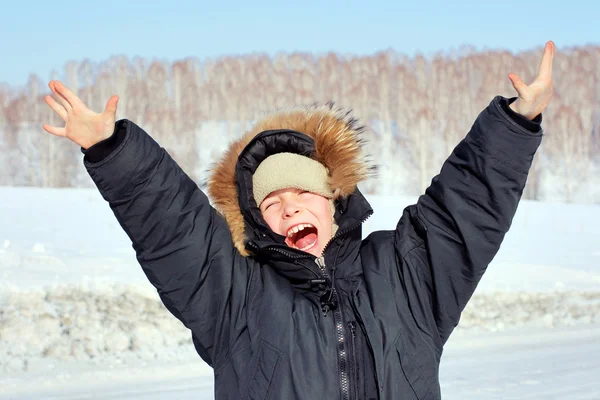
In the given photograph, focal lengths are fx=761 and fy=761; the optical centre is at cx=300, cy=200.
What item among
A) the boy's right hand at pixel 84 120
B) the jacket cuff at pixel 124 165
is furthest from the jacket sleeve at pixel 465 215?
the boy's right hand at pixel 84 120

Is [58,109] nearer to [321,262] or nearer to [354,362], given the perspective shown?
[321,262]

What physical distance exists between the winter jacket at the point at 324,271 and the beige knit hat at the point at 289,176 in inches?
4.8

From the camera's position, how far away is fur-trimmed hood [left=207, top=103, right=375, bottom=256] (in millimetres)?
2408

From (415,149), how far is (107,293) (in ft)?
76.8

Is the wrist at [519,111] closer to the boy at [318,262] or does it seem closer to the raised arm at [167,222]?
the boy at [318,262]

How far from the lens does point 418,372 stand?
2.12 metres

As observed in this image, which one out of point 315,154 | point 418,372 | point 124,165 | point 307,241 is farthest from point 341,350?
point 124,165

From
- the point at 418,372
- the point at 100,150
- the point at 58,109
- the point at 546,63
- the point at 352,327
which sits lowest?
the point at 418,372

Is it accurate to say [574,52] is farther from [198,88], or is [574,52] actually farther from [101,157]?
[101,157]

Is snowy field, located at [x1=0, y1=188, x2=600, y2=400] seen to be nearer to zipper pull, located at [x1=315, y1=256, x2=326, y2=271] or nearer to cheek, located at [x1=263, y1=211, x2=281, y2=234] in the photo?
cheek, located at [x1=263, y1=211, x2=281, y2=234]

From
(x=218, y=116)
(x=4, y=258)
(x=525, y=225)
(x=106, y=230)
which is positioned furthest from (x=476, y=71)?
(x=4, y=258)

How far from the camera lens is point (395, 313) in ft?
7.11

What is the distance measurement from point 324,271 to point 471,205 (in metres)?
0.47

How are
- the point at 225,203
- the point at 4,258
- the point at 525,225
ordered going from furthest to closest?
the point at 525,225 < the point at 4,258 < the point at 225,203
